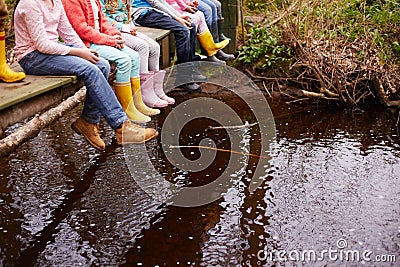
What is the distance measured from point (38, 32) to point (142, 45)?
108 cm

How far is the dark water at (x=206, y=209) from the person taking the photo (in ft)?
11.4

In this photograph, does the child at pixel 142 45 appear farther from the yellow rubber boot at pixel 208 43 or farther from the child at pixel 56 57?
the yellow rubber boot at pixel 208 43

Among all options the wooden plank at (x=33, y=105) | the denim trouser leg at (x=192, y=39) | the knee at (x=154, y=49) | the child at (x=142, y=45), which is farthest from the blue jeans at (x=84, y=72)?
the denim trouser leg at (x=192, y=39)

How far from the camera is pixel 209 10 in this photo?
6.04 m

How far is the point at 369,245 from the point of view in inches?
140

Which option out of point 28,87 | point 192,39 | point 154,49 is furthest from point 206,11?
point 28,87

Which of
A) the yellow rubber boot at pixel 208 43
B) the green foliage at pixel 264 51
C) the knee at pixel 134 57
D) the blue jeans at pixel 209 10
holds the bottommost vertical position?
the green foliage at pixel 264 51

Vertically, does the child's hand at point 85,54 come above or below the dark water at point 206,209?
above

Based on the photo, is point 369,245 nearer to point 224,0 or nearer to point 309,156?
point 309,156

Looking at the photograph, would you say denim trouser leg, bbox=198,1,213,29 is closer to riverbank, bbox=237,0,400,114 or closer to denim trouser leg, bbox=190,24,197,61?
denim trouser leg, bbox=190,24,197,61

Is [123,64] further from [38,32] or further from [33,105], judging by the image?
[33,105]

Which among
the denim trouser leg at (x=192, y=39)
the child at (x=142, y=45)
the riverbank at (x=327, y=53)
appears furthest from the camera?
the riverbank at (x=327, y=53)

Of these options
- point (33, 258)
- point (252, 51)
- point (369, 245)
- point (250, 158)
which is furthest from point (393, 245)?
point (252, 51)

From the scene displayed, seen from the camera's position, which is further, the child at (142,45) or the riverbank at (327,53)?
the riverbank at (327,53)
